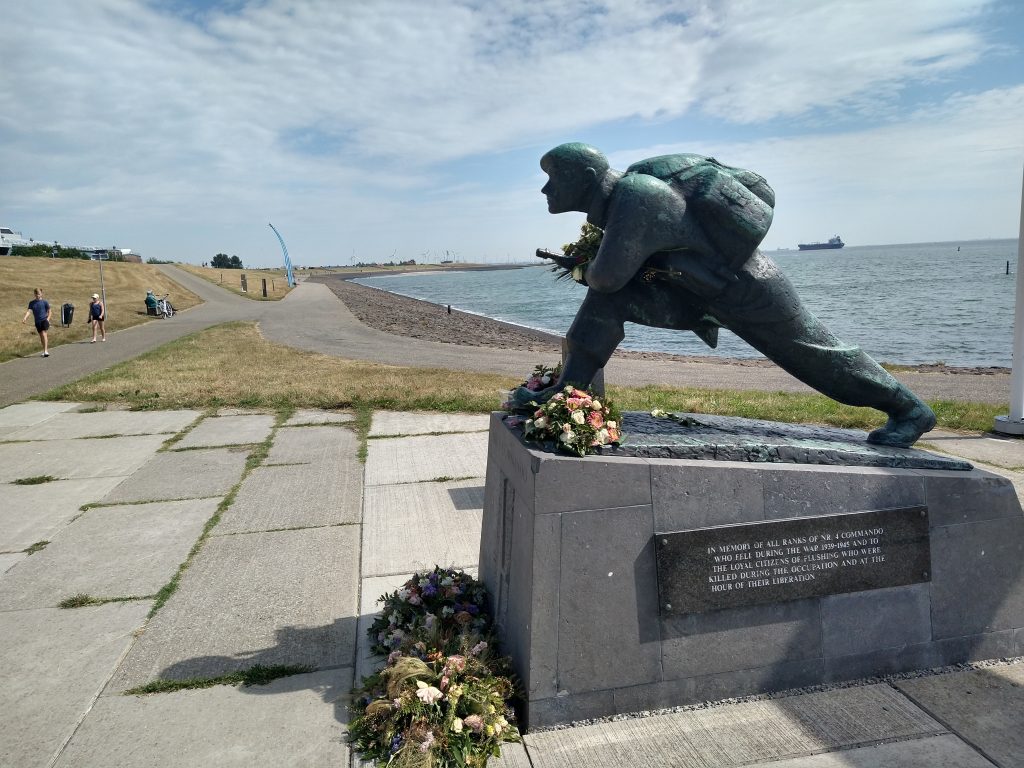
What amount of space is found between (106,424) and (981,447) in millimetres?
11406

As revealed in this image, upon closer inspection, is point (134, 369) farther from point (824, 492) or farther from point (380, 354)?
point (824, 492)

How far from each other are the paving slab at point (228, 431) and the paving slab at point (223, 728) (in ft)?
18.7

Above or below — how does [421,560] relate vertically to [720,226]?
below

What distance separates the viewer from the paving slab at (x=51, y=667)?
10.8 ft

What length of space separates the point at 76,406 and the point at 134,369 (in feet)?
11.1

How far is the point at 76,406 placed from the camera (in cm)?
1122

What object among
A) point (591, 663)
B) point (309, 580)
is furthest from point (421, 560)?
point (591, 663)

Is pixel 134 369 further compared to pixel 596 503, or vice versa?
pixel 134 369

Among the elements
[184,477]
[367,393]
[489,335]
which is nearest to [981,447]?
[367,393]

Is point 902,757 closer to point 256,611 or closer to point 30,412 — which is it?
point 256,611

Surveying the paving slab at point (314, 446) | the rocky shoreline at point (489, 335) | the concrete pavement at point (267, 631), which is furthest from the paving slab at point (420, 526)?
the rocky shoreline at point (489, 335)

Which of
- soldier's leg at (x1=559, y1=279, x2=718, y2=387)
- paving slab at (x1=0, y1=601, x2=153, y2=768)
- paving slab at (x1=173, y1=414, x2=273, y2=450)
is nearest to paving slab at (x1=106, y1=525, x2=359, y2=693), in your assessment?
paving slab at (x1=0, y1=601, x2=153, y2=768)

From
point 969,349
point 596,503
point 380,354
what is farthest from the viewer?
point 969,349

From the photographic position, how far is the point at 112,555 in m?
5.43
